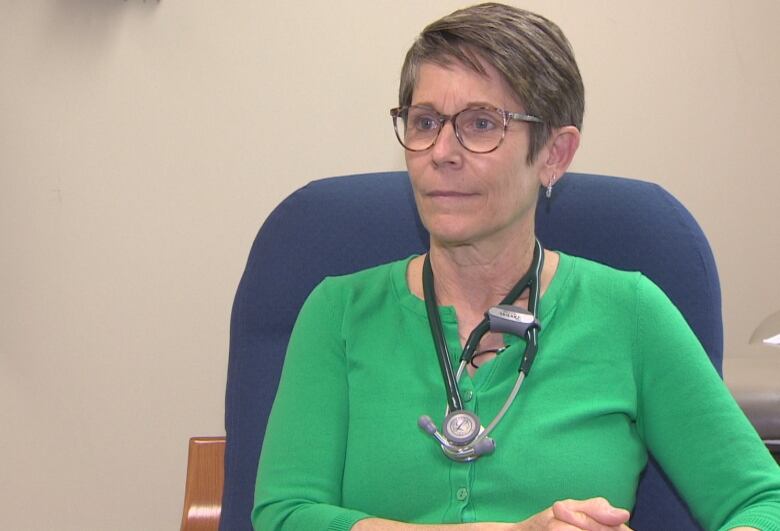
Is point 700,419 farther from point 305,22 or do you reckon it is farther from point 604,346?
point 305,22

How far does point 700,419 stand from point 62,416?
4.21 ft

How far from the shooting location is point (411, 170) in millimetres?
1383

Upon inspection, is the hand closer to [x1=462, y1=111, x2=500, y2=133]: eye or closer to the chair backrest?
the chair backrest

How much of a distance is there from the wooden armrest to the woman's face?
0.51 metres

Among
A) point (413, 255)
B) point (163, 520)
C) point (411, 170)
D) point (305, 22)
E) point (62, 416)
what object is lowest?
point (163, 520)

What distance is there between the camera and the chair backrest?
1.49m

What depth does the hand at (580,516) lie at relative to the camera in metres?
1.19

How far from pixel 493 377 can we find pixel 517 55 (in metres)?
0.42

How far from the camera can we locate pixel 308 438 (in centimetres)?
136

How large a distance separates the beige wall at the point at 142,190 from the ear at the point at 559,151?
71 centimetres

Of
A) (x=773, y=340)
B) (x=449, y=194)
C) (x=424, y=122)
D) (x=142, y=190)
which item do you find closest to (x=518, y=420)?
(x=449, y=194)

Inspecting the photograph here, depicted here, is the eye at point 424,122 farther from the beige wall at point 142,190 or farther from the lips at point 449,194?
the beige wall at point 142,190

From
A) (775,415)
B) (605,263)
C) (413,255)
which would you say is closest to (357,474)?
(413,255)

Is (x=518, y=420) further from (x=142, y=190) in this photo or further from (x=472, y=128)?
(x=142, y=190)
